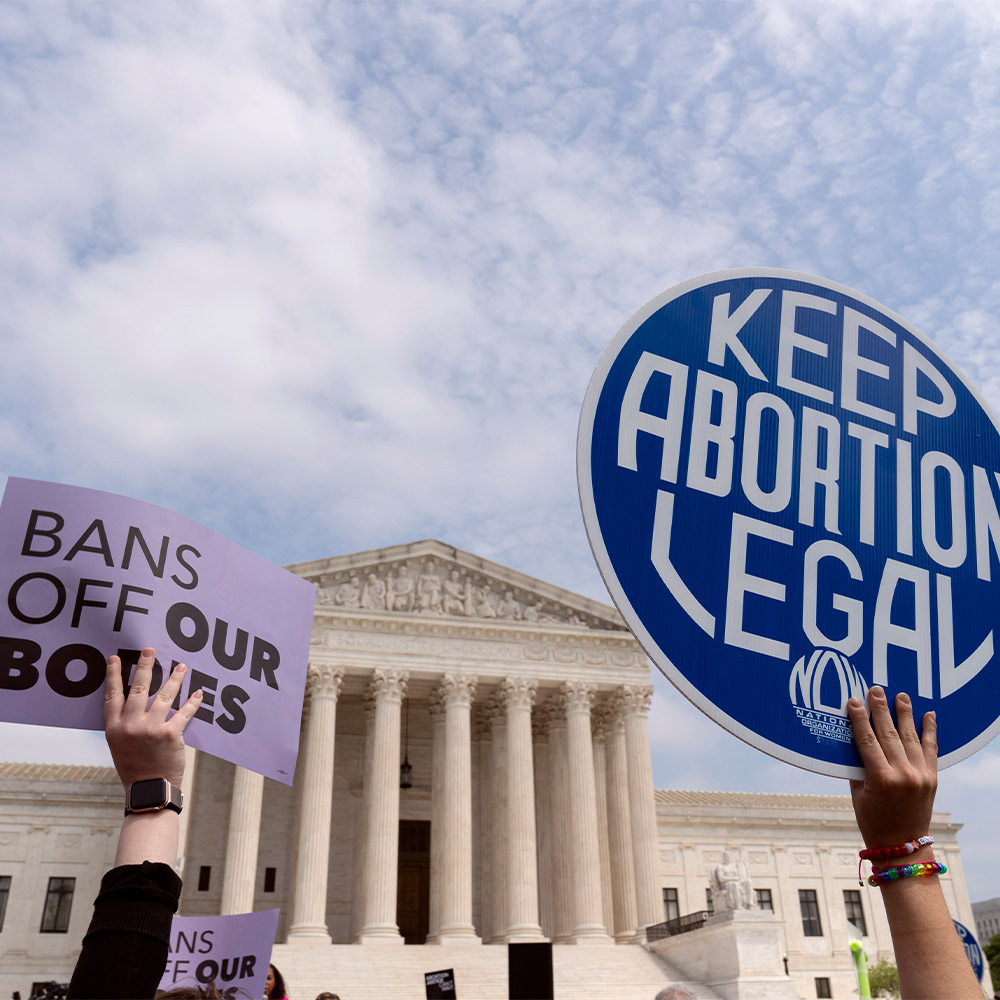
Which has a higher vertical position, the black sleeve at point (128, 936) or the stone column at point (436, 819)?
the stone column at point (436, 819)

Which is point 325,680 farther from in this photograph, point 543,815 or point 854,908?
point 854,908

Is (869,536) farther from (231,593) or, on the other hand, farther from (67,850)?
(67,850)

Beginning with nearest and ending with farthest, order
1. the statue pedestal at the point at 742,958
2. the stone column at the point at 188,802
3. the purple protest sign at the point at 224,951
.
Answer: the purple protest sign at the point at 224,951
the statue pedestal at the point at 742,958
the stone column at the point at 188,802

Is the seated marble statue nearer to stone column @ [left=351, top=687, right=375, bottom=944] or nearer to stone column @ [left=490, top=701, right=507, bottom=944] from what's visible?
stone column @ [left=490, top=701, right=507, bottom=944]

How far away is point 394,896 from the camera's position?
3897cm

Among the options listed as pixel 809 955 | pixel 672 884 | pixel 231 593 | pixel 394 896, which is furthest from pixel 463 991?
pixel 231 593

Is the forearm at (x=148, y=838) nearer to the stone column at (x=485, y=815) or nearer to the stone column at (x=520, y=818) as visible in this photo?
the stone column at (x=520, y=818)

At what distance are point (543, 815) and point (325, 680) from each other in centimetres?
1313

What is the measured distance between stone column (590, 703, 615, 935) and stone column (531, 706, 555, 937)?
2318mm

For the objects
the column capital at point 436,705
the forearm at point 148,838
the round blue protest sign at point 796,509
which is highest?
the column capital at point 436,705

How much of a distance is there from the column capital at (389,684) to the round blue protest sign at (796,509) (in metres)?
39.6

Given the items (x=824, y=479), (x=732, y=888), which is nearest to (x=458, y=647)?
(x=732, y=888)

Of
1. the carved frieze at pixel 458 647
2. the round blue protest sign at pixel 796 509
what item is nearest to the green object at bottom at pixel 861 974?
the round blue protest sign at pixel 796 509

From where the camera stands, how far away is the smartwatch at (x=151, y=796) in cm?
279
